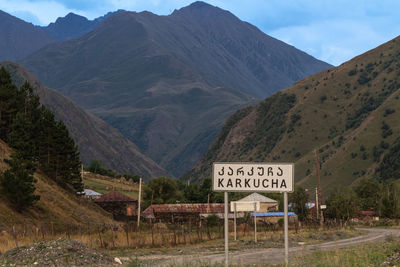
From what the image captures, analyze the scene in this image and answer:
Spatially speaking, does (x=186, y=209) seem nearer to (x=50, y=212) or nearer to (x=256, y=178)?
(x=50, y=212)

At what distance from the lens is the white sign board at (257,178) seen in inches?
611

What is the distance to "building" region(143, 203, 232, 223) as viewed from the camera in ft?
259

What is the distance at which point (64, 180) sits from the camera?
266ft

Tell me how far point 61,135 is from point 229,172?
67.4 meters

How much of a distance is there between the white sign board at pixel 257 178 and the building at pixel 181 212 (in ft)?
202

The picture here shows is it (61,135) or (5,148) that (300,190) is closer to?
(61,135)

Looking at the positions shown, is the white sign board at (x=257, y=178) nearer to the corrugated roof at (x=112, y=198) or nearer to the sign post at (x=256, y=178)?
the sign post at (x=256, y=178)

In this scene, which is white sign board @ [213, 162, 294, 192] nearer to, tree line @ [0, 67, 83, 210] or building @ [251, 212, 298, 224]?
tree line @ [0, 67, 83, 210]

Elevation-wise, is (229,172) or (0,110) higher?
(0,110)

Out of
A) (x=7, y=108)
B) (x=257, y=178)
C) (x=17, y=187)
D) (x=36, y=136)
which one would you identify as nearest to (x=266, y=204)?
(x=36, y=136)

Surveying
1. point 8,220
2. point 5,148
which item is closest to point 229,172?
point 8,220

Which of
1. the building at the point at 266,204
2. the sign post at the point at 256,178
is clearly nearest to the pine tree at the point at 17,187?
the sign post at the point at 256,178

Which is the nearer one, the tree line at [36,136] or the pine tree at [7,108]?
the tree line at [36,136]

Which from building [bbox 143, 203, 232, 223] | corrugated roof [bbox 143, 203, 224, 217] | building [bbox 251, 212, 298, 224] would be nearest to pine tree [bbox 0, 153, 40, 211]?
building [bbox 143, 203, 232, 223]
